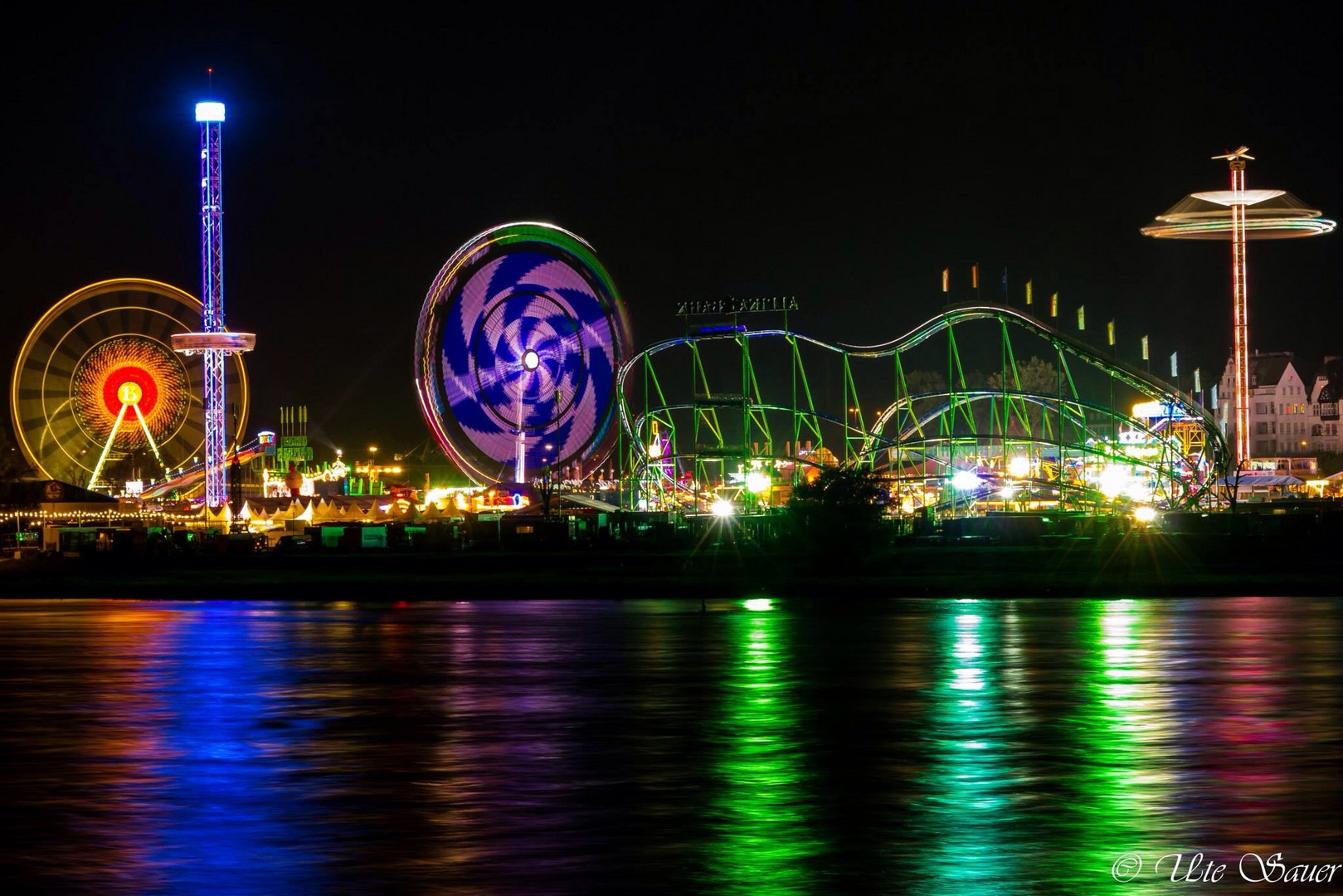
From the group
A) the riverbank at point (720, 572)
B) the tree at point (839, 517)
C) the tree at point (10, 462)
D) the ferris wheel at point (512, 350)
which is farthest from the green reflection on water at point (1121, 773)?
the tree at point (10, 462)

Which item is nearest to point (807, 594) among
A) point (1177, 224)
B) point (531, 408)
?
point (531, 408)

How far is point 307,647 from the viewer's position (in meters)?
23.6

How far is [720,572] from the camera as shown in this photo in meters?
42.5

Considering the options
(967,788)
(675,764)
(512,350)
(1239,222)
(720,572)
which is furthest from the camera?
(1239,222)

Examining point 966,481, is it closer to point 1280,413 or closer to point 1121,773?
point 1280,413

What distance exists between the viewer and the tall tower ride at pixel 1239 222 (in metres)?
115

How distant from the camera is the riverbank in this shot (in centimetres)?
3641

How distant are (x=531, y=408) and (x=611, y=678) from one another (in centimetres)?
6852

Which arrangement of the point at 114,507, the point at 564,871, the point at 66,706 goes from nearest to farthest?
the point at 564,871 → the point at 66,706 → the point at 114,507

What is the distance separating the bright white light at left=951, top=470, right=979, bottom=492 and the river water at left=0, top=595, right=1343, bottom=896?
74032 millimetres

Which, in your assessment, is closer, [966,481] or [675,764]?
[675,764]

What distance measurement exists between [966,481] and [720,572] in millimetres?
61879

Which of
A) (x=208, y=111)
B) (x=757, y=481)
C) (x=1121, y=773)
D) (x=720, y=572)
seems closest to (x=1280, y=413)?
(x=757, y=481)

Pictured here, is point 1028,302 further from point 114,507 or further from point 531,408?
point 114,507
